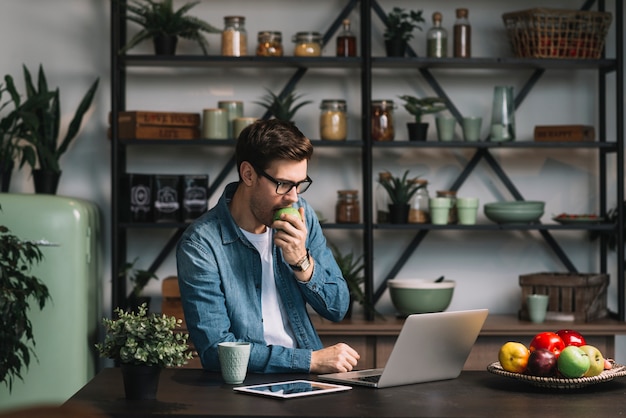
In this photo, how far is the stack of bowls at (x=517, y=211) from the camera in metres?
4.37

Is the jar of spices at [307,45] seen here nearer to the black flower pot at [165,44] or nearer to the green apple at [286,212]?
the black flower pot at [165,44]

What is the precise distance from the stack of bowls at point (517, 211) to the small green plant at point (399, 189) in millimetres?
371

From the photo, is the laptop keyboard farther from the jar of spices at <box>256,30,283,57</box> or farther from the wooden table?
the jar of spices at <box>256,30,283,57</box>

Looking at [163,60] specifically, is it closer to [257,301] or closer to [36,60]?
[36,60]

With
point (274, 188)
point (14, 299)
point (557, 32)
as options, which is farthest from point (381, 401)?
point (557, 32)

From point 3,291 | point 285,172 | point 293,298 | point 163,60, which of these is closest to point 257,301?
point 293,298

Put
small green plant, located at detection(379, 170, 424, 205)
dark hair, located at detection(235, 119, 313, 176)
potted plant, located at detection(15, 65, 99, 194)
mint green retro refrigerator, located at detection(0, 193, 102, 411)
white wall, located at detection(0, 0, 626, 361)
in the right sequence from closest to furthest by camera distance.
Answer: dark hair, located at detection(235, 119, 313, 176)
mint green retro refrigerator, located at detection(0, 193, 102, 411)
potted plant, located at detection(15, 65, 99, 194)
small green plant, located at detection(379, 170, 424, 205)
white wall, located at detection(0, 0, 626, 361)

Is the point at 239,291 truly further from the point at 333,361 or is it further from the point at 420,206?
the point at 420,206

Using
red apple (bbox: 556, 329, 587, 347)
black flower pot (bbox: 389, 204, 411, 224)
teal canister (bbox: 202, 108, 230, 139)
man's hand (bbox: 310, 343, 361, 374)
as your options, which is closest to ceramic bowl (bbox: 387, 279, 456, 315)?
black flower pot (bbox: 389, 204, 411, 224)

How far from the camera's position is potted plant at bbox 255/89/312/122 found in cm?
437

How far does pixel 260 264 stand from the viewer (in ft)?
8.91

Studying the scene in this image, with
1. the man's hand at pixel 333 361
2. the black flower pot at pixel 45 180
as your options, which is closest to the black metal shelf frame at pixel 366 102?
the black flower pot at pixel 45 180

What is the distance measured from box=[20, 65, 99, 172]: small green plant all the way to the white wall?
0.50 ft

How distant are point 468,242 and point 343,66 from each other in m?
1.08
